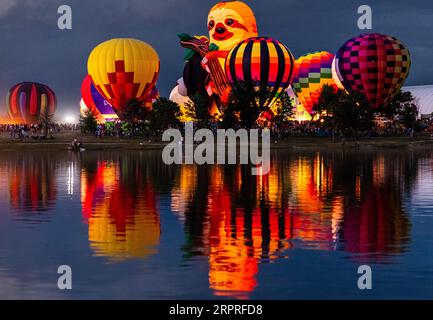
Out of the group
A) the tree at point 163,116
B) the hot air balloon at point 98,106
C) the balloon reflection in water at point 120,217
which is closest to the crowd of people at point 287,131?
the tree at point 163,116

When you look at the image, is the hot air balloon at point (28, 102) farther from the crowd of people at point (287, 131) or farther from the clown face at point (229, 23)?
the clown face at point (229, 23)

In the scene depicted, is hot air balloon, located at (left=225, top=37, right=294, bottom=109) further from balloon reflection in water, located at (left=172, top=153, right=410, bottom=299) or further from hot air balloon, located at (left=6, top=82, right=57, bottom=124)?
hot air balloon, located at (left=6, top=82, right=57, bottom=124)

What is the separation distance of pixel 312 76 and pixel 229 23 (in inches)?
776

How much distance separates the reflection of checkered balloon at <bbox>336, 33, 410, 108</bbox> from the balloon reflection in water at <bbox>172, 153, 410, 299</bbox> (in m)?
56.8

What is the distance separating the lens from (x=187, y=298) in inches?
581

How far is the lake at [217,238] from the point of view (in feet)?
51.3

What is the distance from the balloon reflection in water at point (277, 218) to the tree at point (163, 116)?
5704 cm

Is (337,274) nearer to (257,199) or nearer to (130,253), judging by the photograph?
(130,253)

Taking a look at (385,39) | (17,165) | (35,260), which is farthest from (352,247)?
(385,39)

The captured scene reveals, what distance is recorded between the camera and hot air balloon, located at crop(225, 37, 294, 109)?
9769 cm

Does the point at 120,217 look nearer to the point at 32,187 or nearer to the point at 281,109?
the point at 32,187

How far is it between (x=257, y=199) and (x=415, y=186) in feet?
28.9
